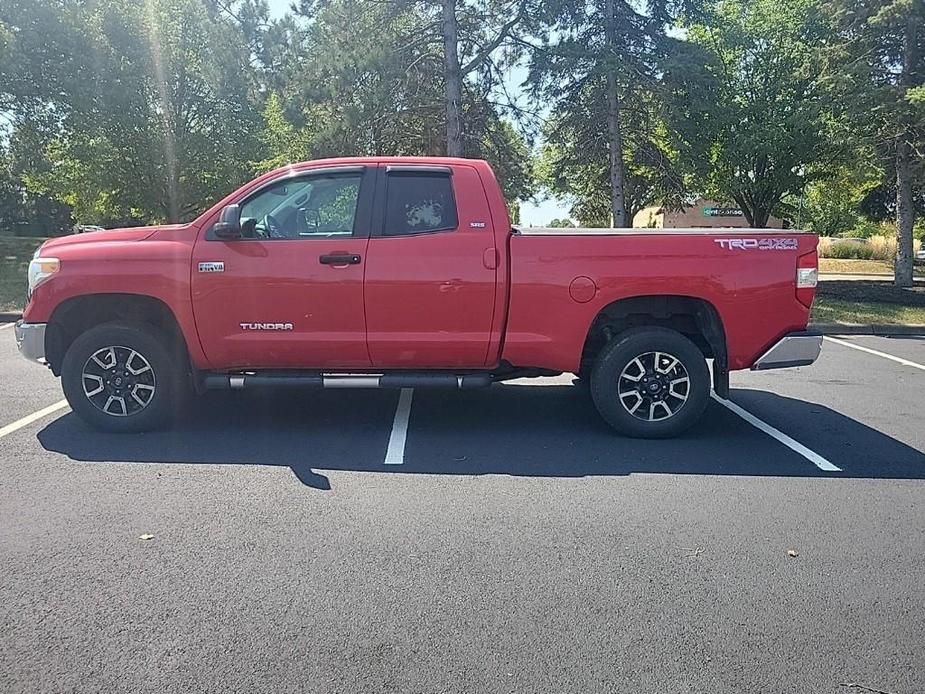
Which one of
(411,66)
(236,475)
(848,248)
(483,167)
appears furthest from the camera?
(848,248)

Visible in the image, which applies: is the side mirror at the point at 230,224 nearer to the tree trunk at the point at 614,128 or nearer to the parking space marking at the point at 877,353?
the parking space marking at the point at 877,353

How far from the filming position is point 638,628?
3061 mm

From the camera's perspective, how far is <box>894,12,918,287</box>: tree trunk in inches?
647

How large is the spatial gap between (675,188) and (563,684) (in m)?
17.9

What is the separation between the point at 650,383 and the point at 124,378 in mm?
3970

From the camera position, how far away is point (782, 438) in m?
5.83

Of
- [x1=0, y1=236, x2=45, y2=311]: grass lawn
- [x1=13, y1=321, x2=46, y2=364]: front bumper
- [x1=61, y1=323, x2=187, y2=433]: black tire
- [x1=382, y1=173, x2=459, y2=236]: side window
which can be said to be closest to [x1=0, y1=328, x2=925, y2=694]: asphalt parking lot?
[x1=61, y1=323, x2=187, y2=433]: black tire

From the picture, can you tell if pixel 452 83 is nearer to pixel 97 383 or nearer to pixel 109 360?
pixel 109 360

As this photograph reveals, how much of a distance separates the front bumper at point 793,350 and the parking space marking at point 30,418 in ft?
18.6

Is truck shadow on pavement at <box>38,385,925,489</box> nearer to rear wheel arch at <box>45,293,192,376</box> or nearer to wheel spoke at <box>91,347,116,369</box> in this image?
wheel spoke at <box>91,347,116,369</box>

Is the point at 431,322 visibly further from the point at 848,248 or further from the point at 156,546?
the point at 848,248

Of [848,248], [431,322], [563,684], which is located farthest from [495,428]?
[848,248]

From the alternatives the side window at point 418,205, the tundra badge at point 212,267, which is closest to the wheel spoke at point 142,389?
the tundra badge at point 212,267

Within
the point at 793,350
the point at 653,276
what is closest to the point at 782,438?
the point at 793,350
